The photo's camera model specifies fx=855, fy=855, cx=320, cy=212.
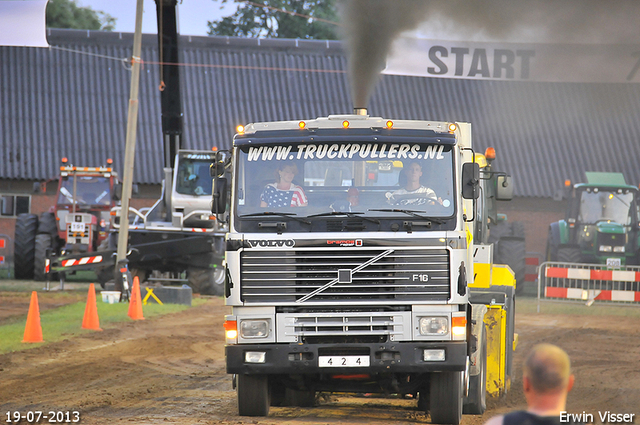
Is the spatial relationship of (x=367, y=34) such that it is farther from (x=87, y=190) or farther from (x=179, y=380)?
(x=87, y=190)

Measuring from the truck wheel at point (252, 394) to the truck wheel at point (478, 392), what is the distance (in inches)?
87.8

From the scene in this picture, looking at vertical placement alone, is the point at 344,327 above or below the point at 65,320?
above

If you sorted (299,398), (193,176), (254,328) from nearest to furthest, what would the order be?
(254,328) < (299,398) < (193,176)

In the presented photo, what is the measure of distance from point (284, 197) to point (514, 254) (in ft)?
56.6

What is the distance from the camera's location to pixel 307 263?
7809 mm

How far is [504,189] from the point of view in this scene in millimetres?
11047

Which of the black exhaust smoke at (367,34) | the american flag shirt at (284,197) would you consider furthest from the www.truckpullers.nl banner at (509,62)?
the american flag shirt at (284,197)

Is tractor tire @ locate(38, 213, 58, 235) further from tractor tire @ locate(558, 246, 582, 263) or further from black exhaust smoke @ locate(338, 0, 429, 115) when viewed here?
black exhaust smoke @ locate(338, 0, 429, 115)

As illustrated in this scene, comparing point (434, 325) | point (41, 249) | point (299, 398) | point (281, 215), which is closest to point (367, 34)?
point (281, 215)

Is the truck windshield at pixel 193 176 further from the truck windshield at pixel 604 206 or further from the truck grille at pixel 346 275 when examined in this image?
the truck grille at pixel 346 275

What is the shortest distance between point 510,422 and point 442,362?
4057mm

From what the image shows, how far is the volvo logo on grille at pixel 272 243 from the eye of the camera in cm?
782

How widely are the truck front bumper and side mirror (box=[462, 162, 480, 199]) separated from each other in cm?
137

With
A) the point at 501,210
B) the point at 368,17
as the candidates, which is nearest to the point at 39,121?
the point at 501,210
